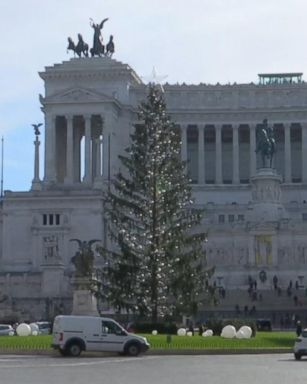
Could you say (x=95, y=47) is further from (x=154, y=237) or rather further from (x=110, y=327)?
(x=110, y=327)

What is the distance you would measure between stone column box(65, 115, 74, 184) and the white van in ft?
249

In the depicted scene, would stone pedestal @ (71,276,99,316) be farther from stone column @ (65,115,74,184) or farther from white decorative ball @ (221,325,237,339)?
stone column @ (65,115,74,184)

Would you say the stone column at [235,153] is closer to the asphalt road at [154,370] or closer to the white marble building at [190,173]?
the white marble building at [190,173]

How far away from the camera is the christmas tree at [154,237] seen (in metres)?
63.3

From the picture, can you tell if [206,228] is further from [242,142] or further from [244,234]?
[242,142]

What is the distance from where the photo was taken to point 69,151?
12344cm

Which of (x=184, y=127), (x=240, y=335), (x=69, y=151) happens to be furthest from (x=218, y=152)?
(x=240, y=335)

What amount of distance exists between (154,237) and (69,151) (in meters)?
60.0

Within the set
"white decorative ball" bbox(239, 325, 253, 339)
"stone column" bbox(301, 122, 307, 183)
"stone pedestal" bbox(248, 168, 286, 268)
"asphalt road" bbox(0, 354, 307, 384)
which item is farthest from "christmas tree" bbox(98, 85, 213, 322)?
"stone column" bbox(301, 122, 307, 183)

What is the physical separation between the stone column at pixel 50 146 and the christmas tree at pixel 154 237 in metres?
54.4

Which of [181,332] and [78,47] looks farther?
[78,47]

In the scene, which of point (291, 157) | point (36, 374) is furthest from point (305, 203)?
point (36, 374)

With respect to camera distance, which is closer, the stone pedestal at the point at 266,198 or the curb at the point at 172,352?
the curb at the point at 172,352

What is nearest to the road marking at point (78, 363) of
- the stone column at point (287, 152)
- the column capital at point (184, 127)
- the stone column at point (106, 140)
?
the stone column at point (106, 140)
